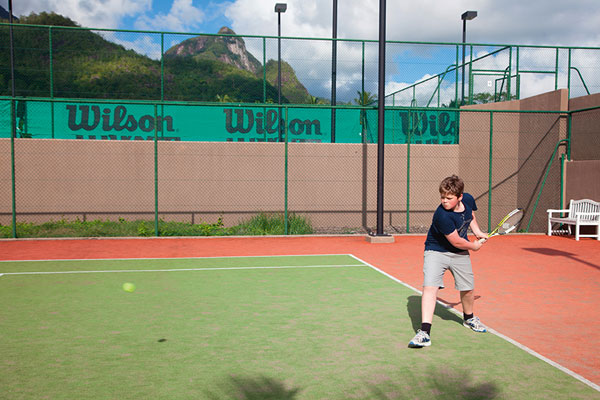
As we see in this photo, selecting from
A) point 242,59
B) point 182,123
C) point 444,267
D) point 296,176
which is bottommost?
point 444,267

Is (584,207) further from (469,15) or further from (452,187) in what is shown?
(469,15)

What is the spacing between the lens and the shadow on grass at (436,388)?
3.37m

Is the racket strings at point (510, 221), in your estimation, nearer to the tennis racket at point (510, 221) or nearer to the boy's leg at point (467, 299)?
the tennis racket at point (510, 221)

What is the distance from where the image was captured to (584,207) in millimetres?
13039

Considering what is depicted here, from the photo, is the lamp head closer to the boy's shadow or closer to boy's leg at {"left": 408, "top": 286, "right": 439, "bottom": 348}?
the boy's shadow

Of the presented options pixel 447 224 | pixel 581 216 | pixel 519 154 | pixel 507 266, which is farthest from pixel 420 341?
pixel 519 154

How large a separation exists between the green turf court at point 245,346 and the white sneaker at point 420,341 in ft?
0.19

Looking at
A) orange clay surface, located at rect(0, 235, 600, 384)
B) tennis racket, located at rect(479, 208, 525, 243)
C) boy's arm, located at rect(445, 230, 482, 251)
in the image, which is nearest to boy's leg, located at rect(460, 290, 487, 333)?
orange clay surface, located at rect(0, 235, 600, 384)

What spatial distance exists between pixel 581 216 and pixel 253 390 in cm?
1193

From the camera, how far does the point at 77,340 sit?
4570 millimetres

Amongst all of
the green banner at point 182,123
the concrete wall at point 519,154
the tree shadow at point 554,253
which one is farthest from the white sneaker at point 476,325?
the concrete wall at point 519,154

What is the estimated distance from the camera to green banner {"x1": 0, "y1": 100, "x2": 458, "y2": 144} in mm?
Result: 14227

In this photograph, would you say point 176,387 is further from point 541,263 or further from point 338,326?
point 541,263

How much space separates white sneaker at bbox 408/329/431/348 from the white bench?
966 cm
